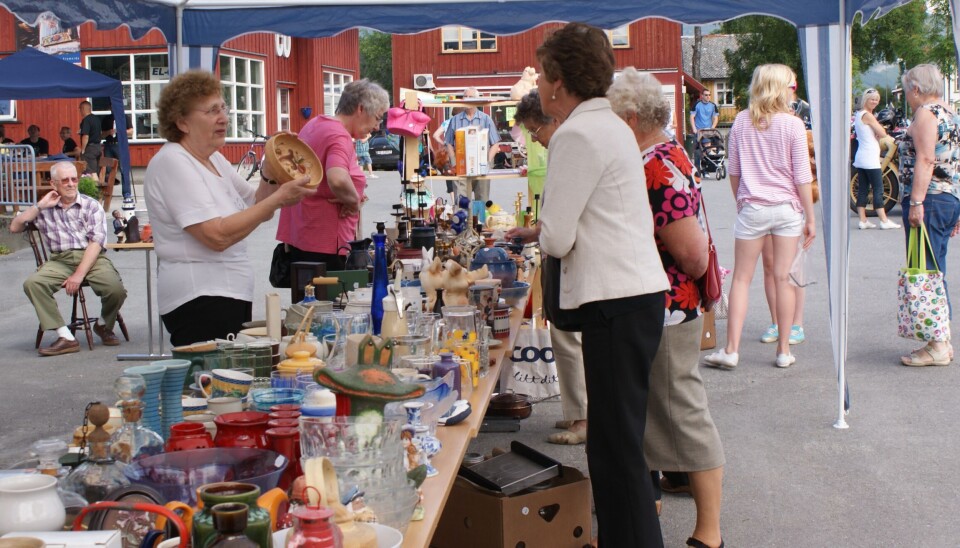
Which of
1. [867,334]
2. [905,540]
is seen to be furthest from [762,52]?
[905,540]

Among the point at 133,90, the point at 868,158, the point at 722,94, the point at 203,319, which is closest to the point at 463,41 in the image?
the point at 133,90

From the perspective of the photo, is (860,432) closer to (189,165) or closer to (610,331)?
(610,331)

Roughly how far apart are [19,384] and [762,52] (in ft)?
175

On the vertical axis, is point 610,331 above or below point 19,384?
above

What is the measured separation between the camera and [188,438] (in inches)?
84.4

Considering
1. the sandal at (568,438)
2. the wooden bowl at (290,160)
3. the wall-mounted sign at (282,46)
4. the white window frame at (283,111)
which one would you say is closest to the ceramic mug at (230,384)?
the wooden bowl at (290,160)

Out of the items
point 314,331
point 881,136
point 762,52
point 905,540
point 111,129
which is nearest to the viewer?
point 314,331

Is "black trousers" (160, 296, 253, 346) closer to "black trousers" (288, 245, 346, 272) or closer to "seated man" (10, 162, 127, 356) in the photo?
"black trousers" (288, 245, 346, 272)

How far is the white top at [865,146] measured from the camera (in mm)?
14172

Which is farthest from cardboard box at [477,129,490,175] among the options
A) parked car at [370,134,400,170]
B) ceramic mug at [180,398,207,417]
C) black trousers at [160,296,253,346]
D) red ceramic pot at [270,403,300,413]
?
parked car at [370,134,400,170]

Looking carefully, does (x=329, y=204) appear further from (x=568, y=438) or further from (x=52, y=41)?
(x=52, y=41)

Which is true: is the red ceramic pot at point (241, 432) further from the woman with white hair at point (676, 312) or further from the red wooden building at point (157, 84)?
the red wooden building at point (157, 84)

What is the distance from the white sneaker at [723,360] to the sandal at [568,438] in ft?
6.25

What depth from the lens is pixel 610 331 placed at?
308 cm
